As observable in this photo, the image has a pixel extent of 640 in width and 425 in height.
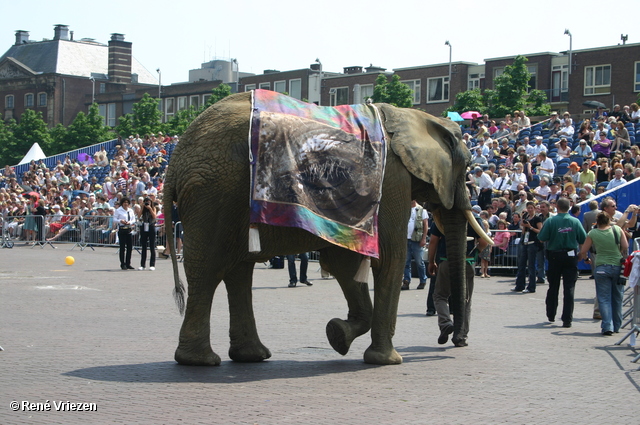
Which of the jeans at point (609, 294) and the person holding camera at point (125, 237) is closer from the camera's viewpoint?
the jeans at point (609, 294)

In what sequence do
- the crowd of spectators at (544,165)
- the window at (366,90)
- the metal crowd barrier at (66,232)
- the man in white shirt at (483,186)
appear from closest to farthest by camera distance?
the crowd of spectators at (544,165), the man in white shirt at (483,186), the metal crowd barrier at (66,232), the window at (366,90)

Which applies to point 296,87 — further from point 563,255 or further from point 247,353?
point 247,353

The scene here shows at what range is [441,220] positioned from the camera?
10.4m

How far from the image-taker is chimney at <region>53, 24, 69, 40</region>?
101312 millimetres

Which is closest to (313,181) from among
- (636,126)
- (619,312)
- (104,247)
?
(619,312)

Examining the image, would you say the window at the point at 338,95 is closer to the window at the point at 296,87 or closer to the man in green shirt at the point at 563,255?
the window at the point at 296,87

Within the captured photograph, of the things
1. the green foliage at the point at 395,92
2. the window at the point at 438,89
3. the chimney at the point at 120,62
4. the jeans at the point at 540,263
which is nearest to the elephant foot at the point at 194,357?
the jeans at the point at 540,263

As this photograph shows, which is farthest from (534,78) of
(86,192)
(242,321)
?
(242,321)

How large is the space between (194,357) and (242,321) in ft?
2.56

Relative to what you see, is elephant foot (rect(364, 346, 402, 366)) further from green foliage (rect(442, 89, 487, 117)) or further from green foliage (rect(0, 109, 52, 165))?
green foliage (rect(0, 109, 52, 165))

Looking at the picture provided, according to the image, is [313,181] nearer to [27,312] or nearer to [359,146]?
[359,146]

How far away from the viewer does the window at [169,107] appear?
90.0 m

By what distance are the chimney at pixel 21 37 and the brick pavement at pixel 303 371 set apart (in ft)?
328

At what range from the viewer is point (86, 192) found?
3794 cm
